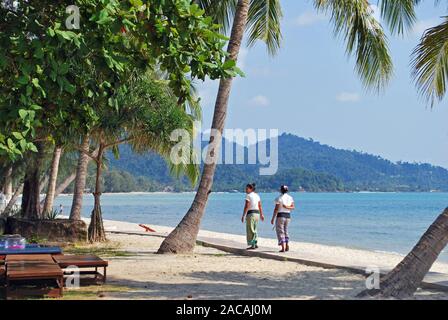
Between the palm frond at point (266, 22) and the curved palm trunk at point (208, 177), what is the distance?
7.81ft

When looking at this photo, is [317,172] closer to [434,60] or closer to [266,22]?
[266,22]

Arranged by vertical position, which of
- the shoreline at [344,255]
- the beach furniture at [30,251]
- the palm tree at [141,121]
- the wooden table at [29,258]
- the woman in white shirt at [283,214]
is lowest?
the shoreline at [344,255]

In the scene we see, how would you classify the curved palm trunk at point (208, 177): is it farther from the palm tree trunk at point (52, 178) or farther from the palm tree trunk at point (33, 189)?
the palm tree trunk at point (33, 189)

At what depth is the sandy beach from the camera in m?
8.09

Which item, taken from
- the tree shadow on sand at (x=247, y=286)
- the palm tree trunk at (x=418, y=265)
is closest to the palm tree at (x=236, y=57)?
the tree shadow on sand at (x=247, y=286)

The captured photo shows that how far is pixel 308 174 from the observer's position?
137750 millimetres

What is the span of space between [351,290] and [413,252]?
120 centimetres

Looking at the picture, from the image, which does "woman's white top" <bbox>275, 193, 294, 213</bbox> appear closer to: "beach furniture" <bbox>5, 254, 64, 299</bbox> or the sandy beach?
the sandy beach

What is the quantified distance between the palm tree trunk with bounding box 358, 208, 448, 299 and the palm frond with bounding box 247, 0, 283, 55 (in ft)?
30.9

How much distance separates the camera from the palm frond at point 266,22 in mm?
15719

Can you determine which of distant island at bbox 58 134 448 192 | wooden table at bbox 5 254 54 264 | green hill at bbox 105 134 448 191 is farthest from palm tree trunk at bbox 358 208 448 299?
green hill at bbox 105 134 448 191

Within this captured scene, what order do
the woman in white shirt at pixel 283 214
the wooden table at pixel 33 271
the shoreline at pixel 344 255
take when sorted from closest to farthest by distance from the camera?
the wooden table at pixel 33 271 → the shoreline at pixel 344 255 → the woman in white shirt at pixel 283 214

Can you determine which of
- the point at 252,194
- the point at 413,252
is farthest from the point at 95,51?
the point at 252,194

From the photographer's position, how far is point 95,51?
20.3ft
